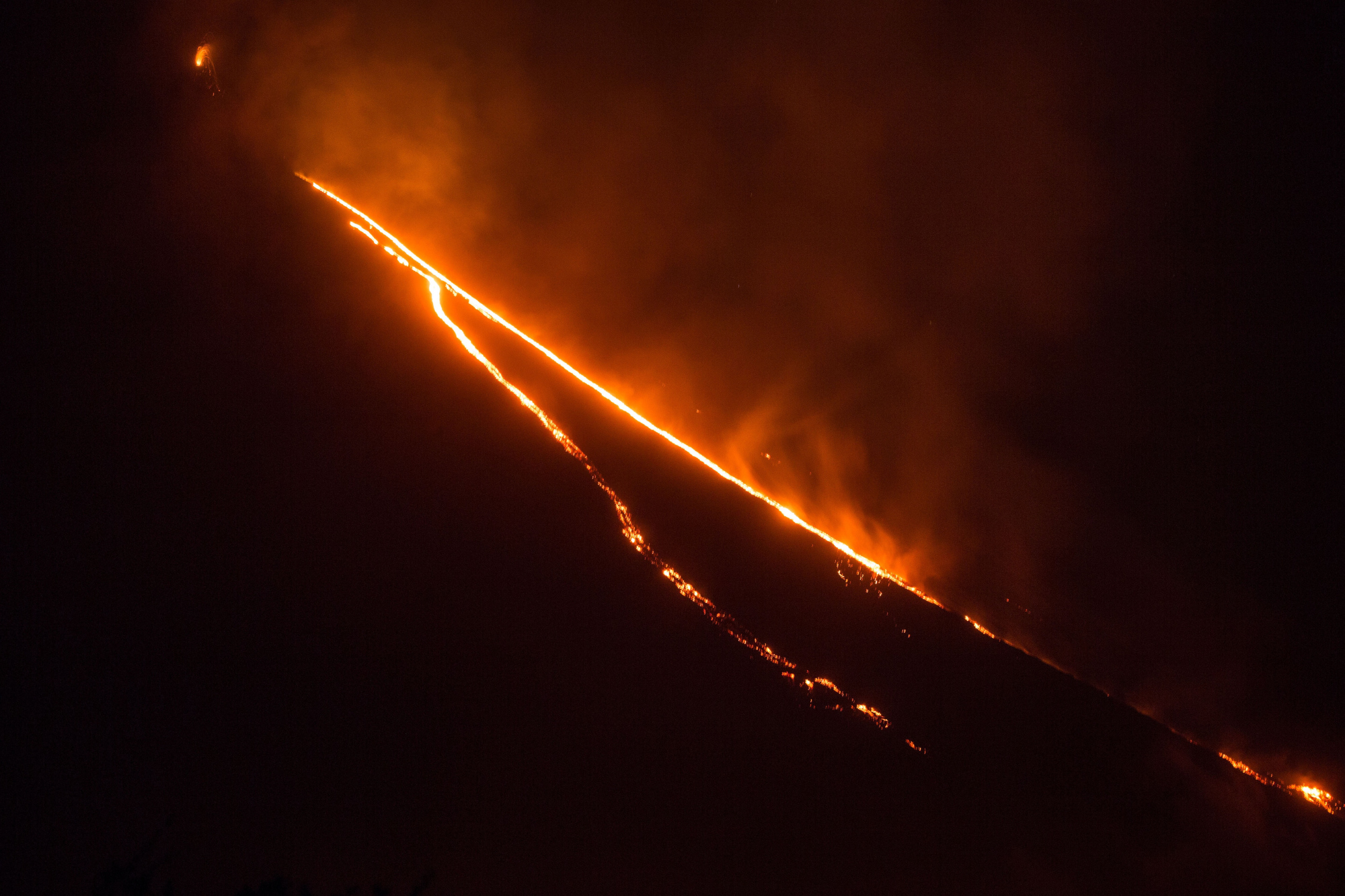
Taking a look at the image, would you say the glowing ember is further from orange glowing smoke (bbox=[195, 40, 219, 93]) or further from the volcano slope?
orange glowing smoke (bbox=[195, 40, 219, 93])

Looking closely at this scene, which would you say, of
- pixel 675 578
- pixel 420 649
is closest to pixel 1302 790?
pixel 675 578

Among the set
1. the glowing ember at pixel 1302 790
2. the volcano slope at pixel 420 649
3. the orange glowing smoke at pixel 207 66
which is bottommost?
the volcano slope at pixel 420 649

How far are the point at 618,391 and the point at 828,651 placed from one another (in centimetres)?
162

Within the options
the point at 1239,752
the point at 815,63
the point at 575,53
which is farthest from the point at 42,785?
the point at 815,63

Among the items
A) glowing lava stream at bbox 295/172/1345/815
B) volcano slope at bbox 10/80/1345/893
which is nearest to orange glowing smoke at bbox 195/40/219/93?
volcano slope at bbox 10/80/1345/893

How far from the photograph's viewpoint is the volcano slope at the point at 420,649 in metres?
2.29

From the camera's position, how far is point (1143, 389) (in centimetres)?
454

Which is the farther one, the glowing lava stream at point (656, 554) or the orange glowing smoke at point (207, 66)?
the orange glowing smoke at point (207, 66)

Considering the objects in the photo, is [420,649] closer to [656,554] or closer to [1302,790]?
[656,554]

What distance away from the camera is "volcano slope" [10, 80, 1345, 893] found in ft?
7.50

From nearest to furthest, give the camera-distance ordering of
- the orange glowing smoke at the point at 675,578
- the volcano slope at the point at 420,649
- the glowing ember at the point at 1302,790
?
1. the volcano slope at the point at 420,649
2. the orange glowing smoke at the point at 675,578
3. the glowing ember at the point at 1302,790

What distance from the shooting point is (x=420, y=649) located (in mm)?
2479

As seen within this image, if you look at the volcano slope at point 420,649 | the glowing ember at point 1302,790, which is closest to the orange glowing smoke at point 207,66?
the volcano slope at point 420,649

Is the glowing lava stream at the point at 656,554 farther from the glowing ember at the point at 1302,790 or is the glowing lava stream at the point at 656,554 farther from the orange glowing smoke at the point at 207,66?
the orange glowing smoke at the point at 207,66
